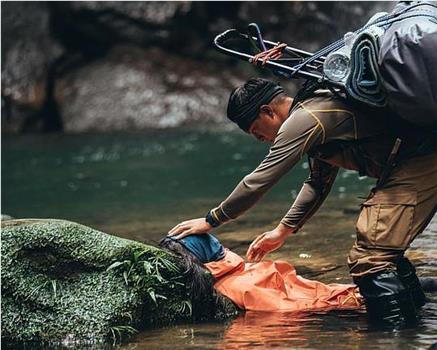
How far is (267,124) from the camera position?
5.08 metres

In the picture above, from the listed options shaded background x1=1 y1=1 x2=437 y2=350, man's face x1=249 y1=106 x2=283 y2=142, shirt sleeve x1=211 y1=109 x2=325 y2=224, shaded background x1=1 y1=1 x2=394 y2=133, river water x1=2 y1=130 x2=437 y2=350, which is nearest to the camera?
river water x1=2 y1=130 x2=437 y2=350

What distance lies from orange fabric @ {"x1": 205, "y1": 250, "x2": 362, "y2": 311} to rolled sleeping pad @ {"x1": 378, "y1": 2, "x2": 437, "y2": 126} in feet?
4.02

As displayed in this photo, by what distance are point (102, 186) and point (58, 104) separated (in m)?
8.17

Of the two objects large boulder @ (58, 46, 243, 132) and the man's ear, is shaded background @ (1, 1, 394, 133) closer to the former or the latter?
large boulder @ (58, 46, 243, 132)

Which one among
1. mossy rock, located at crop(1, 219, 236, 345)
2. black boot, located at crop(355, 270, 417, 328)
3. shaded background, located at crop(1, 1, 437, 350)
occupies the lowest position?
black boot, located at crop(355, 270, 417, 328)

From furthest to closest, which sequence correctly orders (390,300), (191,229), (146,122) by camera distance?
1. (146,122)
2. (191,229)
3. (390,300)

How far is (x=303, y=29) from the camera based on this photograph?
790 inches

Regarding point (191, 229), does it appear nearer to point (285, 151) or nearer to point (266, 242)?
point (266, 242)

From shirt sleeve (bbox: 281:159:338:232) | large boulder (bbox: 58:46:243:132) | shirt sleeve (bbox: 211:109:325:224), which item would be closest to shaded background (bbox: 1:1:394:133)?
large boulder (bbox: 58:46:243:132)

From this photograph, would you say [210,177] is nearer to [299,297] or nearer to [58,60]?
[299,297]

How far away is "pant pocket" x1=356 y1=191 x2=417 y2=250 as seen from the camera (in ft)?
15.7

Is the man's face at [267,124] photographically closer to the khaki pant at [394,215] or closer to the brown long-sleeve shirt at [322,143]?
the brown long-sleeve shirt at [322,143]

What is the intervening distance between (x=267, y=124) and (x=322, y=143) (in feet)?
1.26

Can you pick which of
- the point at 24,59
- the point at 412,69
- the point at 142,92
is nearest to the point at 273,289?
the point at 412,69
